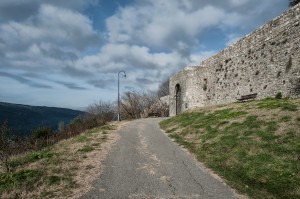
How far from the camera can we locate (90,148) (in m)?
13.3

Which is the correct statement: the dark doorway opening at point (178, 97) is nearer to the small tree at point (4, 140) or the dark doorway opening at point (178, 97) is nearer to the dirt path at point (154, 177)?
the dirt path at point (154, 177)

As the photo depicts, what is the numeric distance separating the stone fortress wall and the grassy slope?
2573 millimetres

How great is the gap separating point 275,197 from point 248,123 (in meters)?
6.56

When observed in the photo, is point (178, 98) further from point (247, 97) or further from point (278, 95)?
point (278, 95)

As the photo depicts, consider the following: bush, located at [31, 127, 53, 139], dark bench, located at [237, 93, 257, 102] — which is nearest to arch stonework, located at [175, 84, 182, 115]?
dark bench, located at [237, 93, 257, 102]

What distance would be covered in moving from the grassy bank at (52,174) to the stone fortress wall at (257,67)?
1054 centimetres

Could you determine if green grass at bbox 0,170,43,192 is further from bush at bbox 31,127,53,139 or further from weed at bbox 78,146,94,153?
bush at bbox 31,127,53,139

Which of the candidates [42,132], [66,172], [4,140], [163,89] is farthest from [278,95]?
[163,89]

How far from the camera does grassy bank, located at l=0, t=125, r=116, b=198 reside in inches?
303

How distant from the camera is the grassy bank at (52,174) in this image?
25.3 feet

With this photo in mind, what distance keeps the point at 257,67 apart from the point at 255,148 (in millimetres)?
10288

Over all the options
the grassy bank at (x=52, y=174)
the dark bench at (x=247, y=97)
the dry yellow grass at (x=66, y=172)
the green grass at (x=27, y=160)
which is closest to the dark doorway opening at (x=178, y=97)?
the dark bench at (x=247, y=97)

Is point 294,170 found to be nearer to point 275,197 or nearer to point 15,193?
point 275,197

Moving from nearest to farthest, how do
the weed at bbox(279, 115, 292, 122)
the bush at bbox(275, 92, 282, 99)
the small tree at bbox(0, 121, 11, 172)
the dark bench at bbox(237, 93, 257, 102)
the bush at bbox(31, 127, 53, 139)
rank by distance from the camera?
the small tree at bbox(0, 121, 11, 172) < the weed at bbox(279, 115, 292, 122) < the bush at bbox(275, 92, 282, 99) < the dark bench at bbox(237, 93, 257, 102) < the bush at bbox(31, 127, 53, 139)
